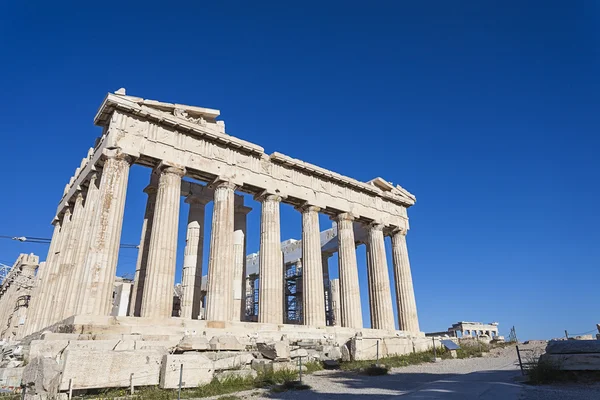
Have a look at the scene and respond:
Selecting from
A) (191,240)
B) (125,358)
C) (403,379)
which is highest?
(191,240)

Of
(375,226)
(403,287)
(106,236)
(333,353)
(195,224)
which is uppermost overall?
(375,226)

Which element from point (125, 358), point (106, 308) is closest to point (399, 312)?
point (106, 308)

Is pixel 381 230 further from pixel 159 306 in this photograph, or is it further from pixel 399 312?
pixel 159 306

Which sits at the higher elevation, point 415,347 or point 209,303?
point 209,303

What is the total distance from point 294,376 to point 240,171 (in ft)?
39.7

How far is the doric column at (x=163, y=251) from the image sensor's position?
16.9 m

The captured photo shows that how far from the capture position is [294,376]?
12258mm

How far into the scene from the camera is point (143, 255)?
69.9 feet

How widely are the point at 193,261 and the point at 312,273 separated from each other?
6499mm

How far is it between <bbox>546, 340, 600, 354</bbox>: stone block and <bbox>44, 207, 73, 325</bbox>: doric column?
62.1 feet

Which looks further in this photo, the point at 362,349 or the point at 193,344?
the point at 362,349

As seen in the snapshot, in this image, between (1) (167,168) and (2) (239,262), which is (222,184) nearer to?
(1) (167,168)

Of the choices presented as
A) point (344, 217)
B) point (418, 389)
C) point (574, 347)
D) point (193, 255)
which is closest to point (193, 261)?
point (193, 255)

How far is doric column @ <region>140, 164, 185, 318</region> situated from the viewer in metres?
16.9
